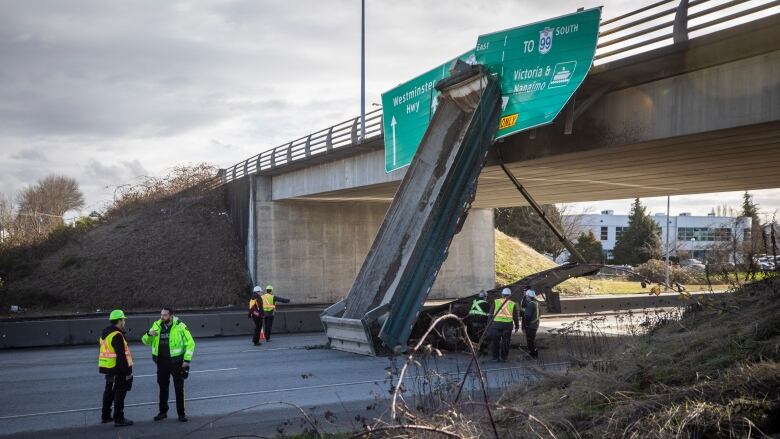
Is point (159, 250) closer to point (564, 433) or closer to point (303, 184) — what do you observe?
point (303, 184)

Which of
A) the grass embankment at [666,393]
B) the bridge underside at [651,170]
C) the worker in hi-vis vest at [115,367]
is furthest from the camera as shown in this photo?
the bridge underside at [651,170]

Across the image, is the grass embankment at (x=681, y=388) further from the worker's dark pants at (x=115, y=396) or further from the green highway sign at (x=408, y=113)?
the green highway sign at (x=408, y=113)

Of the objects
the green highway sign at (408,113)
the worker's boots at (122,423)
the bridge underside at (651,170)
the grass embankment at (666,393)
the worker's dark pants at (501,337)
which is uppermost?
the green highway sign at (408,113)

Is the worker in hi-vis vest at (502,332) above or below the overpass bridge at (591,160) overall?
below

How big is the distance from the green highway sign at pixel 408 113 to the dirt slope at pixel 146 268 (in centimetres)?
1499

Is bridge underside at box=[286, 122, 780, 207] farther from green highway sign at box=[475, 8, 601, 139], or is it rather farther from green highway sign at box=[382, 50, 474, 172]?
green highway sign at box=[382, 50, 474, 172]

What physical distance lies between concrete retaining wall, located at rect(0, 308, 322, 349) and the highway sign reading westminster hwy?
1018 cm

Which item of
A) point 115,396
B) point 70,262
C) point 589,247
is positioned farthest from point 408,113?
point 589,247

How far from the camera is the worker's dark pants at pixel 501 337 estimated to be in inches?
642

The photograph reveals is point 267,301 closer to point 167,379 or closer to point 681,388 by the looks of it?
point 167,379

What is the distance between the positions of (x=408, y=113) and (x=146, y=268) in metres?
19.2

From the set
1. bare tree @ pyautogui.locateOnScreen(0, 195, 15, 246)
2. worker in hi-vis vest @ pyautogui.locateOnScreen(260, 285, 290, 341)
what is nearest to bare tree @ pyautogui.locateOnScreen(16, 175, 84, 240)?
bare tree @ pyautogui.locateOnScreen(0, 195, 15, 246)

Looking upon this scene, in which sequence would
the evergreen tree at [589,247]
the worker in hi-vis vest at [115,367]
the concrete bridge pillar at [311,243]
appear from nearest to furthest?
the worker in hi-vis vest at [115,367], the concrete bridge pillar at [311,243], the evergreen tree at [589,247]

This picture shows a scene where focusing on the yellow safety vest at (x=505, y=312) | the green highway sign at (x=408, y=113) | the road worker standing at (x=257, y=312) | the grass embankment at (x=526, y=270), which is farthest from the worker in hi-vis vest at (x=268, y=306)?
the grass embankment at (x=526, y=270)
